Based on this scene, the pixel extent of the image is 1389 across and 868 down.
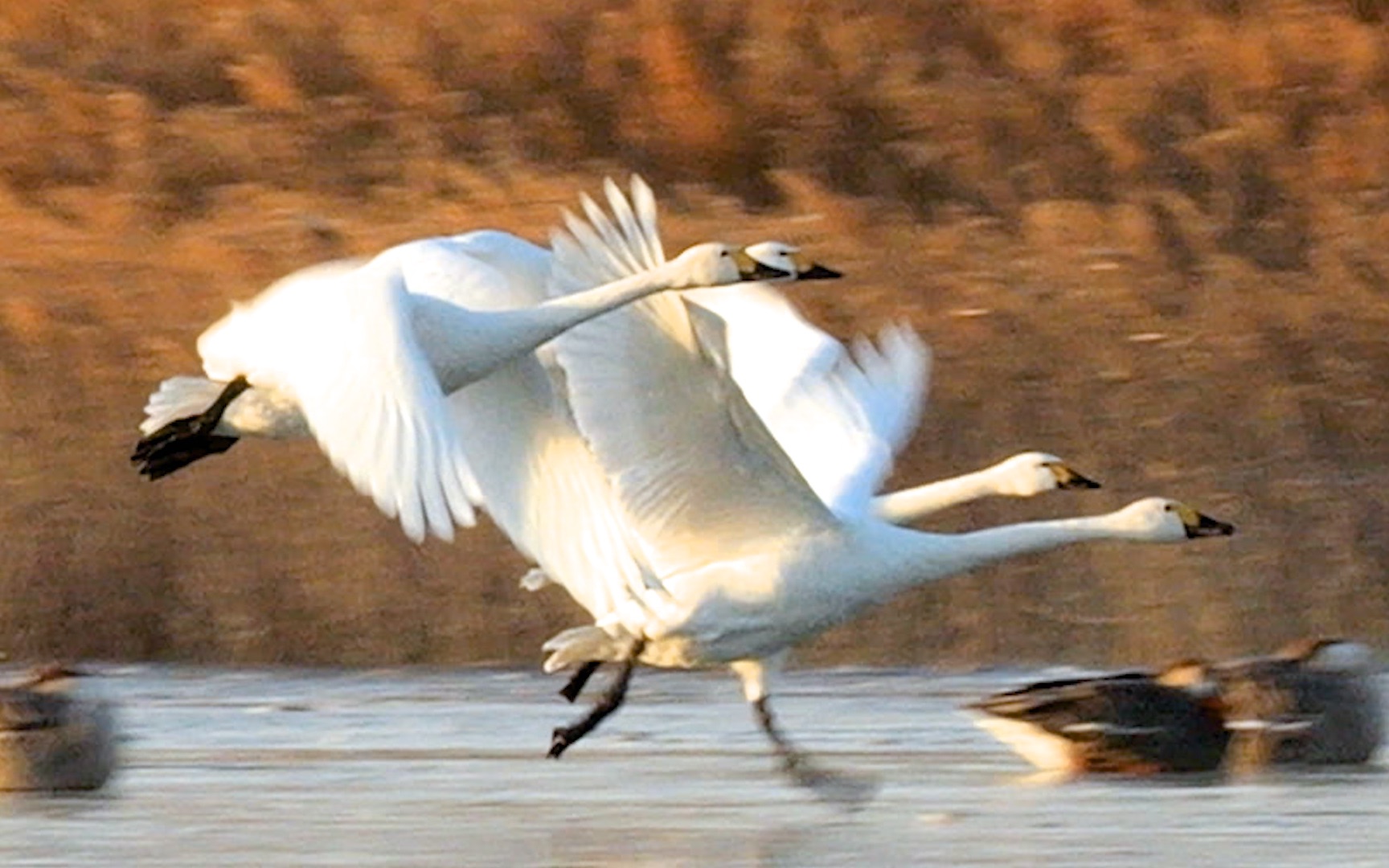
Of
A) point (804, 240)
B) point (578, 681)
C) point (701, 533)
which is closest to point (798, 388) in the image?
point (701, 533)

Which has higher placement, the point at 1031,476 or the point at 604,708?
the point at 1031,476

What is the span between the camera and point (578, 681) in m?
12.1

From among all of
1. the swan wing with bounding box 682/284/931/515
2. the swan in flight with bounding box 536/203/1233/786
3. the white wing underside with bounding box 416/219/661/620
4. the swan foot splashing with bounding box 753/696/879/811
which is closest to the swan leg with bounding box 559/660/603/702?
the swan in flight with bounding box 536/203/1233/786

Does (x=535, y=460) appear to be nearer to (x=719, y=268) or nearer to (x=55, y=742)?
(x=719, y=268)

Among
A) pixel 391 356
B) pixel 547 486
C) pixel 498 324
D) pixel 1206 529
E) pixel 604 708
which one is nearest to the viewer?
pixel 391 356

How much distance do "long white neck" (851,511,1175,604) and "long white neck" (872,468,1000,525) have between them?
67 centimetres

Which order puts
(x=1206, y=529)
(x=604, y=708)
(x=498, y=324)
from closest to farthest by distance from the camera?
(x=498, y=324)
(x=604, y=708)
(x=1206, y=529)

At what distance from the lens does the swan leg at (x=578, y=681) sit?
1205 cm

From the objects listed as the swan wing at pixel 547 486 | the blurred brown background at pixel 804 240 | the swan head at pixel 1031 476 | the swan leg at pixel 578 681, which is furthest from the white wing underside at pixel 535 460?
the blurred brown background at pixel 804 240

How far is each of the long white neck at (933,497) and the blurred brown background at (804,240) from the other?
6.89 feet

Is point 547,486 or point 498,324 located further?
point 547,486

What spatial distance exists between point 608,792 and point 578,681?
2.49ft

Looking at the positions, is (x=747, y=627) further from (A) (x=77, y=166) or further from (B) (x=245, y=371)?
(A) (x=77, y=166)

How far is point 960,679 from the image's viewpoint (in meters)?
14.5
